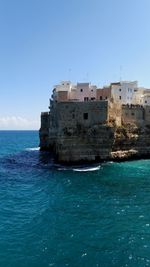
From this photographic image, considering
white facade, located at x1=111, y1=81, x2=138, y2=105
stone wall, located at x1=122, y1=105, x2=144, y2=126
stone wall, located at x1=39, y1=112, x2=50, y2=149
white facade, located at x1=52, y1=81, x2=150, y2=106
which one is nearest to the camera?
stone wall, located at x1=122, y1=105, x2=144, y2=126

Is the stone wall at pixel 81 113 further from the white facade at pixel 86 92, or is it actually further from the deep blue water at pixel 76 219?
the white facade at pixel 86 92

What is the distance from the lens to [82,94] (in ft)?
198

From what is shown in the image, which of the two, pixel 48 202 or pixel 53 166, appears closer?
pixel 48 202

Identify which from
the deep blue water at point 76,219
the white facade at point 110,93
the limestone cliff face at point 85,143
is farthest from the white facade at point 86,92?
the deep blue water at point 76,219

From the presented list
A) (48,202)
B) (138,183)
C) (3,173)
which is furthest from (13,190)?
(138,183)

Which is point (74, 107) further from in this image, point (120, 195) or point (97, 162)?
point (120, 195)

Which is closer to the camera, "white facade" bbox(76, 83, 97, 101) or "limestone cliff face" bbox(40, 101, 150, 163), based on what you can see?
"limestone cliff face" bbox(40, 101, 150, 163)

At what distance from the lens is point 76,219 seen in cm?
2611

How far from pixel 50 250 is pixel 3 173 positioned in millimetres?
28085

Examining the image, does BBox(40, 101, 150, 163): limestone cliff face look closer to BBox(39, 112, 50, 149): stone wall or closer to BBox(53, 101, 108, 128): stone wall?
BBox(53, 101, 108, 128): stone wall

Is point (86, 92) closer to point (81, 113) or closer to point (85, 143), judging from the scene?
point (81, 113)

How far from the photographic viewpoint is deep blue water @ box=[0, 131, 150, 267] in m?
19.6

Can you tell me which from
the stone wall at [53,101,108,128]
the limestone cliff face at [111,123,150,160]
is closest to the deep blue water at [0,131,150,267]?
the limestone cliff face at [111,123,150,160]

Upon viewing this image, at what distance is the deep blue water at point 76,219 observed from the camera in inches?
773
